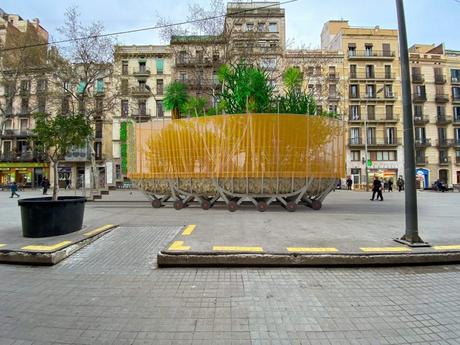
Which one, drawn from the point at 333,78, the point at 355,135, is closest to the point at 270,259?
the point at 333,78

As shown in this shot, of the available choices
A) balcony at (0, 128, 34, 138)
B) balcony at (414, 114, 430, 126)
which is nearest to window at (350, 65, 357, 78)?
balcony at (414, 114, 430, 126)

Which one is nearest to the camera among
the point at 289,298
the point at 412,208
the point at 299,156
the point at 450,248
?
the point at 289,298

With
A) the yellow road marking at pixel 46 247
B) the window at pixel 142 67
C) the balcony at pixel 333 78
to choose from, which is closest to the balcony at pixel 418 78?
the balcony at pixel 333 78

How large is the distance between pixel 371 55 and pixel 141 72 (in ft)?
116

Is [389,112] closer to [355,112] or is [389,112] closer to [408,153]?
[355,112]

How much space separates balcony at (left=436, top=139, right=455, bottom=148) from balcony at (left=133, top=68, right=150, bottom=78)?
149 feet

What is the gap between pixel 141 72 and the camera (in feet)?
134

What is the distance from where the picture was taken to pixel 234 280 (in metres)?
4.14

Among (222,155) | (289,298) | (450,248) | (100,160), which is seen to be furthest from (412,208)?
(100,160)

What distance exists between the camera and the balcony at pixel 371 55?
139 feet

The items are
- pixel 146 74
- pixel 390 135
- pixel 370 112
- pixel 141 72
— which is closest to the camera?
pixel 146 74

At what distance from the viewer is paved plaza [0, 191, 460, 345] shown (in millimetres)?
2773

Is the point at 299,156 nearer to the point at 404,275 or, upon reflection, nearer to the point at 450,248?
the point at 450,248

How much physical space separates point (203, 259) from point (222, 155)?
7.25 m
